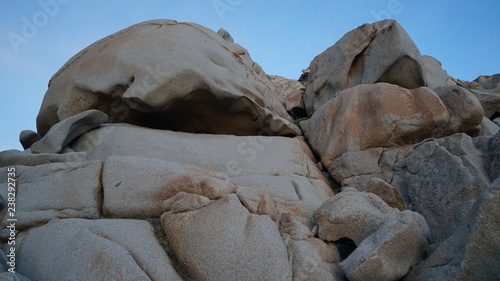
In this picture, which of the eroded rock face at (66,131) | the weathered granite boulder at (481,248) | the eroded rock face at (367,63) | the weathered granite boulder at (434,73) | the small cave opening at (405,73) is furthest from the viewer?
the weathered granite boulder at (434,73)

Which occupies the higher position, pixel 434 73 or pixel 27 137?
pixel 434 73

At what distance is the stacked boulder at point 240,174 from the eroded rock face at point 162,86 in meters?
0.07

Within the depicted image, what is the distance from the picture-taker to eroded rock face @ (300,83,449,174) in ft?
34.4

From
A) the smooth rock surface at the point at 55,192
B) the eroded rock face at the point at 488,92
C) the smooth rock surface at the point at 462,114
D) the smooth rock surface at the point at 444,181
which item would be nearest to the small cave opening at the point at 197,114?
the smooth rock surface at the point at 55,192

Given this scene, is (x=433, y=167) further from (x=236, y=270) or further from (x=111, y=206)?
(x=111, y=206)

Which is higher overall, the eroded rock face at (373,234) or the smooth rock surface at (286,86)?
the smooth rock surface at (286,86)

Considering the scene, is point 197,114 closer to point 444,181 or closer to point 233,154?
Answer: point 233,154

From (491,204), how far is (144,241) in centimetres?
506

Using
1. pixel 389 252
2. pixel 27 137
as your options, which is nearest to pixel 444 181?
pixel 389 252

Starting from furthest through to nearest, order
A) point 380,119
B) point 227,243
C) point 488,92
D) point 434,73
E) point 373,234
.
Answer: point 434,73, point 488,92, point 380,119, point 373,234, point 227,243

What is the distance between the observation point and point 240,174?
9.54 m

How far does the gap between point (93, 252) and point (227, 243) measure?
2018 mm

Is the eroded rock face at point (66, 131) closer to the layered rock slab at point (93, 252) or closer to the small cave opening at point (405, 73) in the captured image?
the layered rock slab at point (93, 252)

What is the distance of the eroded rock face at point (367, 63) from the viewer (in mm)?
13234
